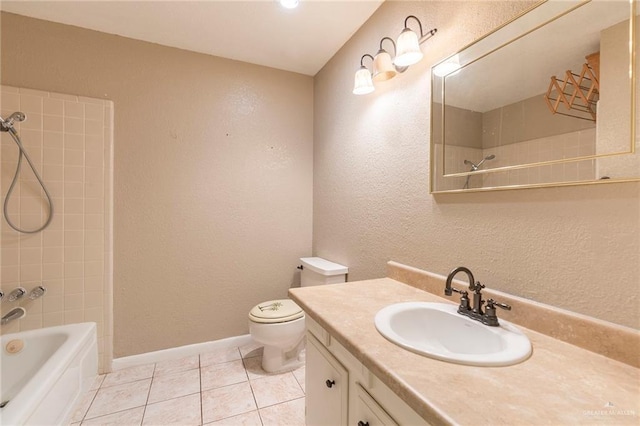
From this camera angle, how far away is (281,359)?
6.32ft

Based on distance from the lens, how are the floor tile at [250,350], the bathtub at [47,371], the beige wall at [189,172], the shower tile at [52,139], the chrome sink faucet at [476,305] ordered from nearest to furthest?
the chrome sink faucet at [476,305] → the bathtub at [47,371] → the shower tile at [52,139] → the beige wall at [189,172] → the floor tile at [250,350]

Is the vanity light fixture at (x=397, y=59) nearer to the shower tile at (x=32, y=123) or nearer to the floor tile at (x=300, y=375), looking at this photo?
the floor tile at (x=300, y=375)

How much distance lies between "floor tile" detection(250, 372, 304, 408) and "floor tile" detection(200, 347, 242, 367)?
375mm

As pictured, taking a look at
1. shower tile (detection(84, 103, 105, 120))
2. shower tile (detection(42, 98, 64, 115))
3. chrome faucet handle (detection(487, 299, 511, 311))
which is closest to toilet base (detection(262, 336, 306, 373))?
chrome faucet handle (detection(487, 299, 511, 311))

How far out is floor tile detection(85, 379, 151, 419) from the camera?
155 centimetres

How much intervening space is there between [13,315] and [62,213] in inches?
26.1

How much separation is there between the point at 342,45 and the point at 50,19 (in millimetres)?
1967

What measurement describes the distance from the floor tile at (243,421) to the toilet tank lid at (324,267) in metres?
0.92

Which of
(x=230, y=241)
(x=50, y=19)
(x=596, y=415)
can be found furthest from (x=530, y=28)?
(x=50, y=19)

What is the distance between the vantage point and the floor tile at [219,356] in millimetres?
2050

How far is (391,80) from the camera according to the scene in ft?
4.99

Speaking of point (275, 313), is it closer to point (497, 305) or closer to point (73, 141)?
point (497, 305)

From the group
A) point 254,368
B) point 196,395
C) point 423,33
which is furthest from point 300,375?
point 423,33

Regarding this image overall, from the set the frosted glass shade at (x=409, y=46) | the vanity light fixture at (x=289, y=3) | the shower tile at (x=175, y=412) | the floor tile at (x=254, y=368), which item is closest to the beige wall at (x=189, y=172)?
the floor tile at (x=254, y=368)
